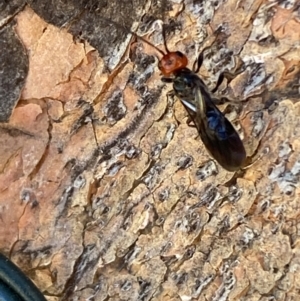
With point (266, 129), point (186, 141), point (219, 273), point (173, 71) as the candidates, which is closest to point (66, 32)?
point (173, 71)

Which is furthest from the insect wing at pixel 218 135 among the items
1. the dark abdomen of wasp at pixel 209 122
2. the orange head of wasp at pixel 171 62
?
the orange head of wasp at pixel 171 62

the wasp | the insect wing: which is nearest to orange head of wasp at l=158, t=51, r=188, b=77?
the wasp

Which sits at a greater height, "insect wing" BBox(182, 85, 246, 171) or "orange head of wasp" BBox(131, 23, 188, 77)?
"orange head of wasp" BBox(131, 23, 188, 77)

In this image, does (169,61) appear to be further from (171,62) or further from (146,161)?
(146,161)

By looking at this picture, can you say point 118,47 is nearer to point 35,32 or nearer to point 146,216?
point 35,32

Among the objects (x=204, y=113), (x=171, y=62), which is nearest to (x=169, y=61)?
(x=171, y=62)

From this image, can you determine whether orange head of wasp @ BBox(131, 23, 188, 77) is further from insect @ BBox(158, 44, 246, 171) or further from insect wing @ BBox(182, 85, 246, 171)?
insect wing @ BBox(182, 85, 246, 171)
